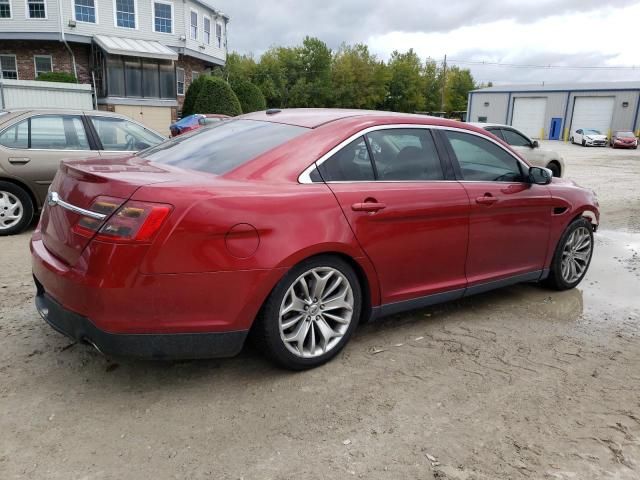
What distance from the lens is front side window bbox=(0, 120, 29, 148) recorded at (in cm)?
644

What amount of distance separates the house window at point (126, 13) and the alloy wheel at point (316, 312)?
29394mm

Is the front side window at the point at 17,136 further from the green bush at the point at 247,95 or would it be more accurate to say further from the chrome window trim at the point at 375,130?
the green bush at the point at 247,95

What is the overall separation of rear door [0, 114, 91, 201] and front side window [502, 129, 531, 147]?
8.53m

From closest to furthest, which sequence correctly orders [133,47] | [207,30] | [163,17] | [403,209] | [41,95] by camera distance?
[403,209] < [41,95] < [133,47] < [163,17] < [207,30]

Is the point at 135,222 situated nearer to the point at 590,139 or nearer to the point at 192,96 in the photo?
the point at 192,96

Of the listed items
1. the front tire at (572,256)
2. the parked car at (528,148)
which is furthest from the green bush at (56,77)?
the front tire at (572,256)

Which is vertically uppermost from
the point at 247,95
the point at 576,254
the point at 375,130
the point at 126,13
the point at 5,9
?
the point at 126,13

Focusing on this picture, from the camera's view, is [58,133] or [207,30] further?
[207,30]

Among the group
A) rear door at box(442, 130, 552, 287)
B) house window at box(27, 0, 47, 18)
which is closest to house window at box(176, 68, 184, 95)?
house window at box(27, 0, 47, 18)

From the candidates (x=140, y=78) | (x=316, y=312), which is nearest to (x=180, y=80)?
(x=140, y=78)

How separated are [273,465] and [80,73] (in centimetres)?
3043

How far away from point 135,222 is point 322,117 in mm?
1595

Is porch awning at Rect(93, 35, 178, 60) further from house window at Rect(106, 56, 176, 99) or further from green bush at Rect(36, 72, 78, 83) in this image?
green bush at Rect(36, 72, 78, 83)

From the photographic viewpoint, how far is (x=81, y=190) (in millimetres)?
2883
